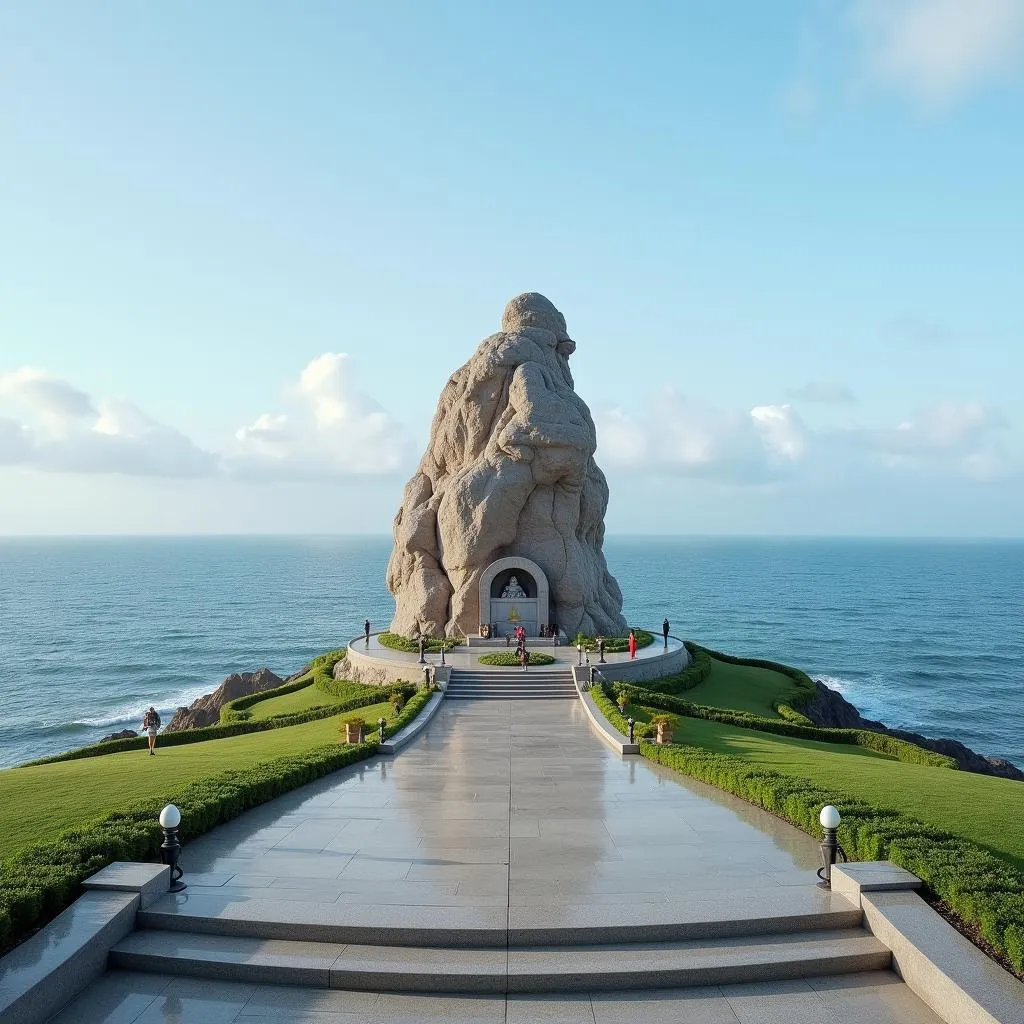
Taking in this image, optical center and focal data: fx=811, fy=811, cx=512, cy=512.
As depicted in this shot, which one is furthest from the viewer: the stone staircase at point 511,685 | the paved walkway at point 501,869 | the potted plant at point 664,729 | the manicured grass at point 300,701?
the manicured grass at point 300,701

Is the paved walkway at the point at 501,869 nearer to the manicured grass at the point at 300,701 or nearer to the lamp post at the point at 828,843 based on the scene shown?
the lamp post at the point at 828,843

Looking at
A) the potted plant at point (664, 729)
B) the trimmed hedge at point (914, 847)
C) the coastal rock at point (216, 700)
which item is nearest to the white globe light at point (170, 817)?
the trimmed hedge at point (914, 847)

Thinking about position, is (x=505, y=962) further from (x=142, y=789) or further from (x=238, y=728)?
(x=238, y=728)

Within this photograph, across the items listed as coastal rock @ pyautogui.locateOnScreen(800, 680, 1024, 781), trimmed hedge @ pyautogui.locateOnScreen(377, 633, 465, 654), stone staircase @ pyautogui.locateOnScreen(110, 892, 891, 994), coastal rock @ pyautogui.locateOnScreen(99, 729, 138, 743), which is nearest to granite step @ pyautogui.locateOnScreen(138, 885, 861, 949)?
stone staircase @ pyautogui.locateOnScreen(110, 892, 891, 994)

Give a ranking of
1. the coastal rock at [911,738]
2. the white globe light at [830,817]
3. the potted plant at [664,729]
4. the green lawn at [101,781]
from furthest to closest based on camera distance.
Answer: the coastal rock at [911,738]
the potted plant at [664,729]
the green lawn at [101,781]
the white globe light at [830,817]

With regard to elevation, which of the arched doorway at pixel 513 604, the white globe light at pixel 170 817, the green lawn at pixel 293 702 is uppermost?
the arched doorway at pixel 513 604

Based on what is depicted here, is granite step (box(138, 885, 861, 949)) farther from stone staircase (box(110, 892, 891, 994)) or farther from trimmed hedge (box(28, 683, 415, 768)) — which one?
trimmed hedge (box(28, 683, 415, 768))

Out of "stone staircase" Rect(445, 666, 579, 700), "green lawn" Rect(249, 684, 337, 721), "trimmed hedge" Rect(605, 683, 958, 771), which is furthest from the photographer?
"green lawn" Rect(249, 684, 337, 721)

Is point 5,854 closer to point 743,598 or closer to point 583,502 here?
point 583,502
